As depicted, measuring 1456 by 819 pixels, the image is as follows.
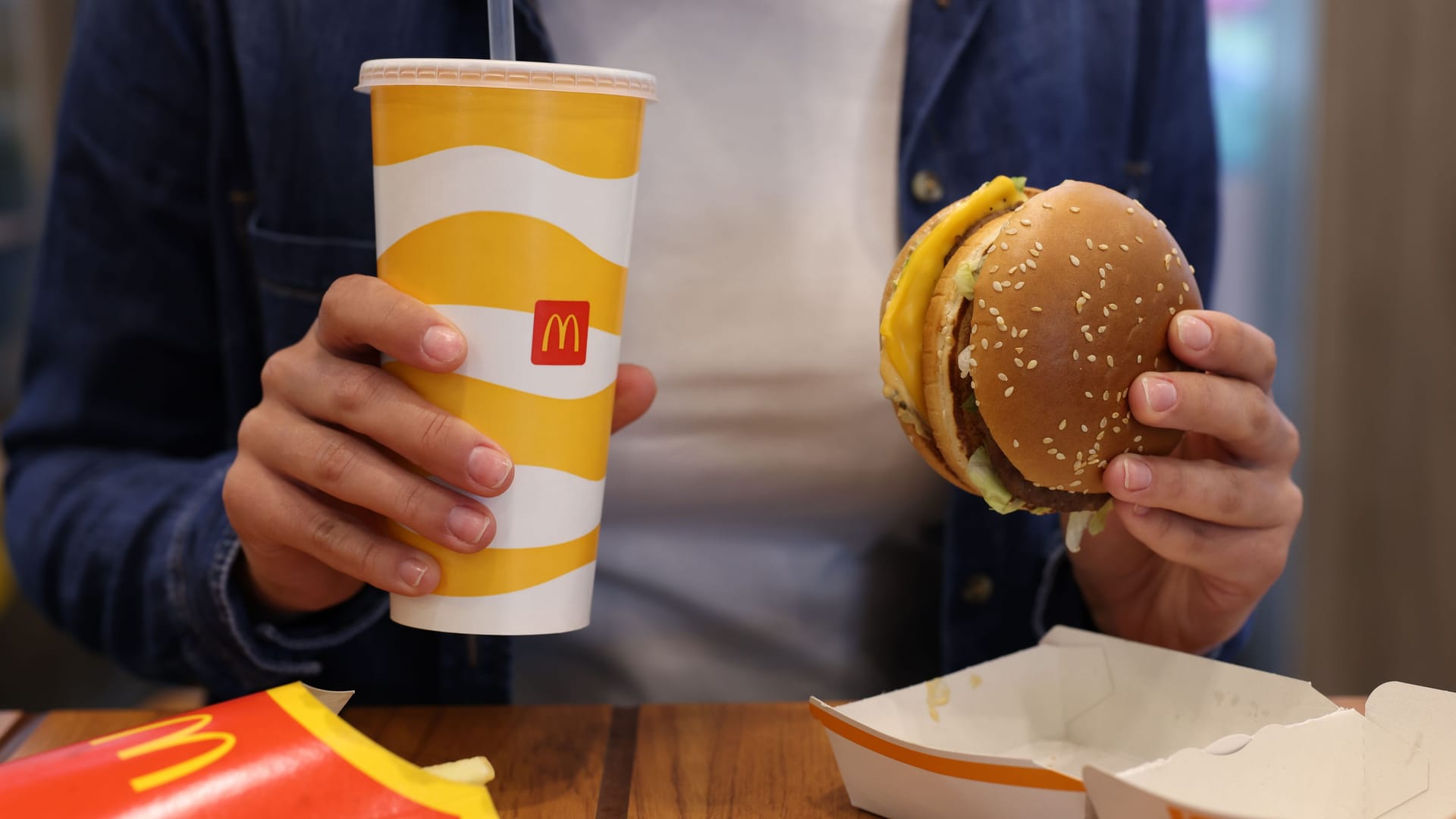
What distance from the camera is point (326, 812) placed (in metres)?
0.61

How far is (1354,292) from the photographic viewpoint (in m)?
2.41

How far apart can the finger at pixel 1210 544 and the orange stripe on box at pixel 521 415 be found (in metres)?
0.41

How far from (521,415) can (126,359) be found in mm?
733

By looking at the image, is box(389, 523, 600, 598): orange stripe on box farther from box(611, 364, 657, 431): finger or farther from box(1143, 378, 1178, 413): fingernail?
box(1143, 378, 1178, 413): fingernail

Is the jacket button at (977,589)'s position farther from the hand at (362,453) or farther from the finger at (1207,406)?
the hand at (362,453)

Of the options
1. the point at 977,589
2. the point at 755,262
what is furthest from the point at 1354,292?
the point at 755,262

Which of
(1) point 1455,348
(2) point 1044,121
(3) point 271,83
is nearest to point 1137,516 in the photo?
(2) point 1044,121

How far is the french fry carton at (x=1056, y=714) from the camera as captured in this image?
75 cm

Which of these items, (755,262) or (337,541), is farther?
(755,262)

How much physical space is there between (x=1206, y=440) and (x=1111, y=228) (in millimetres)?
230

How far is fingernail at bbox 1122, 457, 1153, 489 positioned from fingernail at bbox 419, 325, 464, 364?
0.48 m

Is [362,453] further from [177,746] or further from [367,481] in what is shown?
[177,746]

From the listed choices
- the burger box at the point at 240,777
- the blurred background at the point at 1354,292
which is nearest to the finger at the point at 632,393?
the burger box at the point at 240,777

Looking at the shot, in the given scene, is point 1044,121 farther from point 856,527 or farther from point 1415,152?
point 1415,152
